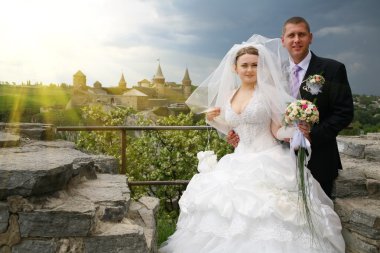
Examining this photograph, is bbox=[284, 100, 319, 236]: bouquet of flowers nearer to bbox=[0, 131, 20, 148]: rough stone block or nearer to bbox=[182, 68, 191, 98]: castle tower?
bbox=[0, 131, 20, 148]: rough stone block

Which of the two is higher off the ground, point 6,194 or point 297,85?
point 297,85

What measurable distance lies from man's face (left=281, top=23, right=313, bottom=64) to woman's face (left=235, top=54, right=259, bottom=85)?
0.33 m

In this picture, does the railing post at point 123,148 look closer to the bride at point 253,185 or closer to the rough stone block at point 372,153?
the bride at point 253,185

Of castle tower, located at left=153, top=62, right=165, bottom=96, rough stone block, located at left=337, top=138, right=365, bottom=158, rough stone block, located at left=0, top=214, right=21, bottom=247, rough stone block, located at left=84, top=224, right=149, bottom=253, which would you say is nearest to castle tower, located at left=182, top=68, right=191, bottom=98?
castle tower, located at left=153, top=62, right=165, bottom=96

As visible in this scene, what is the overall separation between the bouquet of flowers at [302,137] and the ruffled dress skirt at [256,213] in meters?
0.09

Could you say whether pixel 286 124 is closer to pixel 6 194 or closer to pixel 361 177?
pixel 361 177

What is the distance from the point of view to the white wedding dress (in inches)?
124

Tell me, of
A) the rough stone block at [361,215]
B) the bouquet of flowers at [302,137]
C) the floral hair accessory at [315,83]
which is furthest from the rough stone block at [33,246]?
the rough stone block at [361,215]

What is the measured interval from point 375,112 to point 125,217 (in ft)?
37.1

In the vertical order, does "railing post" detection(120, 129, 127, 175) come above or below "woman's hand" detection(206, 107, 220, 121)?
below

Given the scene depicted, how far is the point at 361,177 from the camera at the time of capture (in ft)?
13.1

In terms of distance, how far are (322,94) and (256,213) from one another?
1.27 metres

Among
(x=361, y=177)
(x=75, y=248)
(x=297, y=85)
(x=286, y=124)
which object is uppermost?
(x=297, y=85)

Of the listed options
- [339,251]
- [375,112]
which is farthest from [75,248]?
[375,112]
